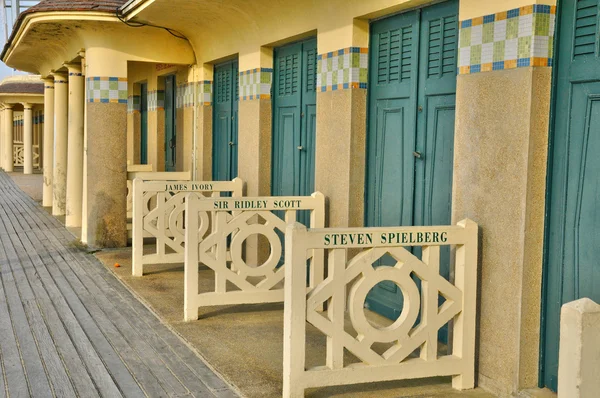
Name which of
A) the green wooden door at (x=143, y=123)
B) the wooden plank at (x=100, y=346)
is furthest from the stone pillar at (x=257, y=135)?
the green wooden door at (x=143, y=123)

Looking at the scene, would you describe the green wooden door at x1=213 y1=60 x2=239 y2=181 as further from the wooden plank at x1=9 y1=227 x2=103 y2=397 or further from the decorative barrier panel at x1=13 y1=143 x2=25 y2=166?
→ the decorative barrier panel at x1=13 y1=143 x2=25 y2=166

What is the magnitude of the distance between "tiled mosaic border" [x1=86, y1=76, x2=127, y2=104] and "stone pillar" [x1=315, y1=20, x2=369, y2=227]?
4.54 metres

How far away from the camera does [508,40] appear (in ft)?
15.2

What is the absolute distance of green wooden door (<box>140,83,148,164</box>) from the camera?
13883 millimetres

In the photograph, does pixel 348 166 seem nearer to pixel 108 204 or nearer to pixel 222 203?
pixel 222 203

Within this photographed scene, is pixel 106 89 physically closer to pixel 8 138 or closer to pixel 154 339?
pixel 154 339

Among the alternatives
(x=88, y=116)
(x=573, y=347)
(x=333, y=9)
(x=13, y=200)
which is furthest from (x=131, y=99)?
(x=573, y=347)

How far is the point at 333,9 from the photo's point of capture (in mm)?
6914

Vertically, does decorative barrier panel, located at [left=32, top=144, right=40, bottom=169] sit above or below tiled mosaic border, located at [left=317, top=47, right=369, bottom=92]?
below

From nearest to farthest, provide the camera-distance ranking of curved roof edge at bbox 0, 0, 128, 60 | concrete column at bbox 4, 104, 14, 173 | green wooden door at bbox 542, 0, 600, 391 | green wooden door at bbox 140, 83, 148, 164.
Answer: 1. green wooden door at bbox 542, 0, 600, 391
2. curved roof edge at bbox 0, 0, 128, 60
3. green wooden door at bbox 140, 83, 148, 164
4. concrete column at bbox 4, 104, 14, 173

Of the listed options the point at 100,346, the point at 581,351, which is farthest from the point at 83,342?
the point at 581,351

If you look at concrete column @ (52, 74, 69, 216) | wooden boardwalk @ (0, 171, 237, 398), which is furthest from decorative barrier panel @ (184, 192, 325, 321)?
concrete column @ (52, 74, 69, 216)

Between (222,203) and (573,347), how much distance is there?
4.28 meters

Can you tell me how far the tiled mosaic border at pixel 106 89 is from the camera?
10.6 meters
